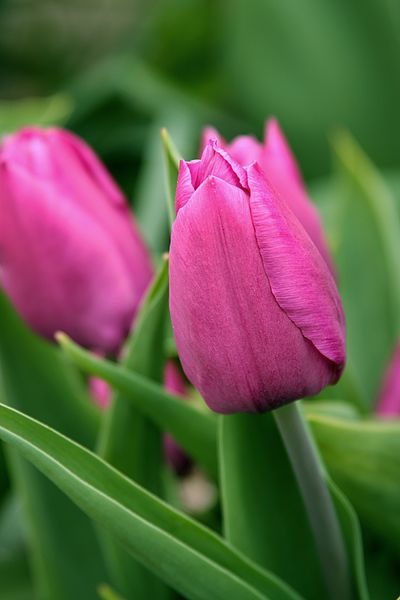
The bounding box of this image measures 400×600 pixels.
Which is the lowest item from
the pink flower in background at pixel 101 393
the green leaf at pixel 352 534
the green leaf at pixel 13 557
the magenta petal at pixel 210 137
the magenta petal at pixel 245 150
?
the green leaf at pixel 13 557

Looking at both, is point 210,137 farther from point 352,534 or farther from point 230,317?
point 352,534

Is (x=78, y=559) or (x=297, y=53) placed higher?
(x=297, y=53)

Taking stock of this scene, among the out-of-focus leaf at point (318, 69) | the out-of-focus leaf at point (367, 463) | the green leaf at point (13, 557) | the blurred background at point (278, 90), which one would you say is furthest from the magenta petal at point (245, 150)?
the out-of-focus leaf at point (318, 69)

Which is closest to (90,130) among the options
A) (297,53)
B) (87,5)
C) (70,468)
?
(297,53)

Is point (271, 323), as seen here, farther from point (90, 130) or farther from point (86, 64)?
point (86, 64)

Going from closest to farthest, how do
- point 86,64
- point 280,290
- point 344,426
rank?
Answer: point 280,290 < point 344,426 < point 86,64

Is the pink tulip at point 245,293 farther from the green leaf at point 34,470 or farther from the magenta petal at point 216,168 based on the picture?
the green leaf at point 34,470

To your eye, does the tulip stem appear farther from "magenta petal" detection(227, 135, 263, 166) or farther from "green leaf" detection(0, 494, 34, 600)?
"green leaf" detection(0, 494, 34, 600)
